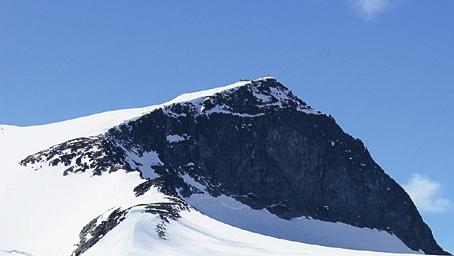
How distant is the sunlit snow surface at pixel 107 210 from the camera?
81375 mm

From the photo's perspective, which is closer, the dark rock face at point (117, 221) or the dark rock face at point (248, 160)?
the dark rock face at point (117, 221)

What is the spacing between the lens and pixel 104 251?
78.8m

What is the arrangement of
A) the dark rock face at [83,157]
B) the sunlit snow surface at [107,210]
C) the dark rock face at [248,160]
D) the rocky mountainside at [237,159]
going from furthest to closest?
1. the dark rock face at [248,160]
2. the rocky mountainside at [237,159]
3. the dark rock face at [83,157]
4. the sunlit snow surface at [107,210]

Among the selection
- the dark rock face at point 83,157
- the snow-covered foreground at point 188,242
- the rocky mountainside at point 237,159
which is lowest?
the snow-covered foreground at point 188,242

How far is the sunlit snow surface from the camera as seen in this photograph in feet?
267

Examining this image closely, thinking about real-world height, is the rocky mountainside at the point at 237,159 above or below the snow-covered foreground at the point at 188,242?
above

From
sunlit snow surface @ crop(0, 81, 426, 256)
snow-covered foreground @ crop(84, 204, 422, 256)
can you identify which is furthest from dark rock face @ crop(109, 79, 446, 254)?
snow-covered foreground @ crop(84, 204, 422, 256)

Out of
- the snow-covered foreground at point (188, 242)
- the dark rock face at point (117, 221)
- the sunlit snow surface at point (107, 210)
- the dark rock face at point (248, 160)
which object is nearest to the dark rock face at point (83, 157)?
the sunlit snow surface at point (107, 210)

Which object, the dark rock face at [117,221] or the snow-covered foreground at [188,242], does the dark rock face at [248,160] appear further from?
the snow-covered foreground at [188,242]

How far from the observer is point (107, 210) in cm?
10281

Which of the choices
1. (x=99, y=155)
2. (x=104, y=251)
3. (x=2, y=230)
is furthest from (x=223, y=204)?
(x=104, y=251)

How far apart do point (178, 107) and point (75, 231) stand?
89.3 m

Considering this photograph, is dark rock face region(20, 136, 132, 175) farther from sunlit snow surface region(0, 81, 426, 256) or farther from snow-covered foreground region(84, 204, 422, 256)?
snow-covered foreground region(84, 204, 422, 256)

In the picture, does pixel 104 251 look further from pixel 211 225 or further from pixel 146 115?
pixel 146 115
